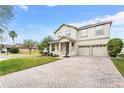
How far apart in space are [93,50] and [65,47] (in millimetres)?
3200

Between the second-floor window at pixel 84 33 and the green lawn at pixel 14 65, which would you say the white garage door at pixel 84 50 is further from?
the green lawn at pixel 14 65

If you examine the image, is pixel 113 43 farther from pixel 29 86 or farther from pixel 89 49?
pixel 29 86

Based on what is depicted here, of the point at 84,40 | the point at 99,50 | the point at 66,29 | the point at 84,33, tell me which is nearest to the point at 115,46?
the point at 99,50

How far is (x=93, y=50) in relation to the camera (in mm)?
14047

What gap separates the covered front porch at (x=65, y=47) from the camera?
571 inches

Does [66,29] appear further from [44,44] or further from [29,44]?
[29,44]

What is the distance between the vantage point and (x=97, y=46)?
13.7 meters

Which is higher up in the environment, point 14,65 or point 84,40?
point 84,40

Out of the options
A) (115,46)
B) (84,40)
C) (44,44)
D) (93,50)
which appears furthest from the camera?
(44,44)

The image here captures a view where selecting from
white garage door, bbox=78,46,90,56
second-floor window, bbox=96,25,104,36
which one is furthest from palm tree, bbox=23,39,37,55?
→ second-floor window, bbox=96,25,104,36

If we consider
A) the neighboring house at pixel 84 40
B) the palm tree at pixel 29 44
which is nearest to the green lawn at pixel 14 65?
the neighboring house at pixel 84 40
